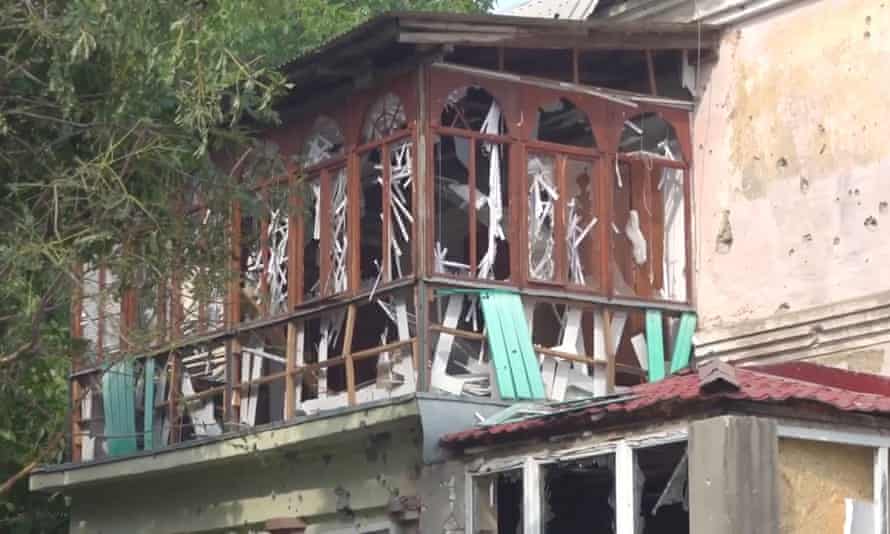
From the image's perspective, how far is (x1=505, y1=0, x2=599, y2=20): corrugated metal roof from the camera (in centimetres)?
1789

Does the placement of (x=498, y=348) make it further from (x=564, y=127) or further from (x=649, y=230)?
(x=564, y=127)

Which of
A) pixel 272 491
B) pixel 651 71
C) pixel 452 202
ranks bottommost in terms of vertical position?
pixel 272 491

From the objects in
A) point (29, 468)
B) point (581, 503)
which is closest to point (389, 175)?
point (581, 503)

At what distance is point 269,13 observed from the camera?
46.9 ft

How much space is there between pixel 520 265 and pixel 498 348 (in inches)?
28.3

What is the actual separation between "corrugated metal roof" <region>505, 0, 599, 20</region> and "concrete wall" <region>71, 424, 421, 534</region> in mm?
4653

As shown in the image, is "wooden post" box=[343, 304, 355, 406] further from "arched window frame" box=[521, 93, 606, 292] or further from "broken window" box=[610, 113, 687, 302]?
"broken window" box=[610, 113, 687, 302]

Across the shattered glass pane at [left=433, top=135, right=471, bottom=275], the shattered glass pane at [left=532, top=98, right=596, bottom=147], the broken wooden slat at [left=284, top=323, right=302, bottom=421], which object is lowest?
the broken wooden slat at [left=284, top=323, right=302, bottom=421]

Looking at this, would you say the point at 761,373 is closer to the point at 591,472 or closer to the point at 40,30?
the point at 591,472

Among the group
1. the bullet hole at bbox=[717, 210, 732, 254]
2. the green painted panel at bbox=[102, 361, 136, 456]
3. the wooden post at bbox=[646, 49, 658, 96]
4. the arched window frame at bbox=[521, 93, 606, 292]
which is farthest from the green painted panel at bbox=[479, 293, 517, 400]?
the green painted panel at bbox=[102, 361, 136, 456]

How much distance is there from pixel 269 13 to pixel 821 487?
5318mm

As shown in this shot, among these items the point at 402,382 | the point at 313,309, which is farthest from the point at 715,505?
the point at 313,309

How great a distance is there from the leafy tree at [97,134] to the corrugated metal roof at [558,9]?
4.82m

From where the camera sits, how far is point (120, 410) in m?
18.1
